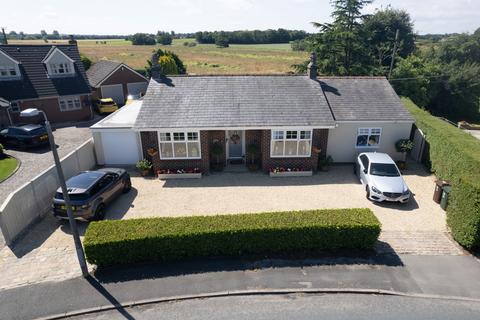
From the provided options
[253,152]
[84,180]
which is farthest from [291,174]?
[84,180]

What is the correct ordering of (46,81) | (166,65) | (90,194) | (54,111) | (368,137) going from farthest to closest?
(166,65) < (54,111) < (46,81) < (368,137) < (90,194)

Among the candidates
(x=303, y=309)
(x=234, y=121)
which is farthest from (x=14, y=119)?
(x=303, y=309)

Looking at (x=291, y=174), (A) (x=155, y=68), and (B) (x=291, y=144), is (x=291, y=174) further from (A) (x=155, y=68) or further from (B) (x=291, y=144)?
(A) (x=155, y=68)

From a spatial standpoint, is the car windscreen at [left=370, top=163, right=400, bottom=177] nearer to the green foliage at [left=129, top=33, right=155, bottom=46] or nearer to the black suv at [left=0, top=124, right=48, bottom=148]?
the black suv at [left=0, top=124, right=48, bottom=148]

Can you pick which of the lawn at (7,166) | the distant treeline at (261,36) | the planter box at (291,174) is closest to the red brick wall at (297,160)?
the planter box at (291,174)

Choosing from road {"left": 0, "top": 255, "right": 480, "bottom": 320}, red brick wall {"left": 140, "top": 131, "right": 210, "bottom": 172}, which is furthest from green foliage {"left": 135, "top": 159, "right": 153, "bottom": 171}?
road {"left": 0, "top": 255, "right": 480, "bottom": 320}

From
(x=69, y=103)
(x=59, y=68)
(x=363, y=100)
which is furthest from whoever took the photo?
(x=59, y=68)

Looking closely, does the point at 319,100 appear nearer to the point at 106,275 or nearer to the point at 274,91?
the point at 274,91
